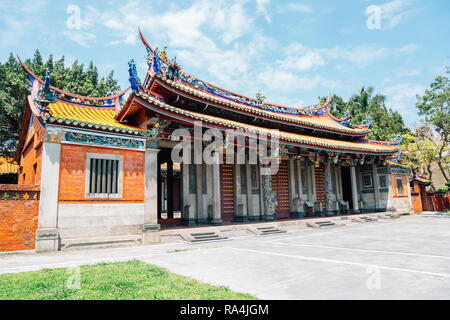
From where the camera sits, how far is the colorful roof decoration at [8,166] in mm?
18025

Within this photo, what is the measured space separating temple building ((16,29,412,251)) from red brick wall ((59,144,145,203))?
0.10 ft

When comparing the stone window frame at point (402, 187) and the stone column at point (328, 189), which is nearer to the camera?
the stone column at point (328, 189)

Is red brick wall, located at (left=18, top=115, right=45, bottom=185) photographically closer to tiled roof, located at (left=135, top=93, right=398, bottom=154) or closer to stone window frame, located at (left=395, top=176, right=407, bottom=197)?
tiled roof, located at (left=135, top=93, right=398, bottom=154)

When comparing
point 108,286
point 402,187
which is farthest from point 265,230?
point 402,187

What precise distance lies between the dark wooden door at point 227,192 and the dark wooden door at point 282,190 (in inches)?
121

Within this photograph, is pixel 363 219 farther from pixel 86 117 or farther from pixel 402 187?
pixel 86 117

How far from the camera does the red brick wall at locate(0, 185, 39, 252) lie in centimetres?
750

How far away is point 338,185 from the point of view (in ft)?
65.7

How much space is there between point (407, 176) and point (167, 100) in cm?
1939

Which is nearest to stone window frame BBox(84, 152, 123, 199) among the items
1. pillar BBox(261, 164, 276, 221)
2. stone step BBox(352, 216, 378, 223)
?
pillar BBox(261, 164, 276, 221)

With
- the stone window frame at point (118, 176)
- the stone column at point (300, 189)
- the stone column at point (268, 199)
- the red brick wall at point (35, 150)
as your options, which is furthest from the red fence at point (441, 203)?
the red brick wall at point (35, 150)

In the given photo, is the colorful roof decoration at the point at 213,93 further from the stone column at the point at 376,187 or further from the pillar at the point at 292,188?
the stone column at the point at 376,187
